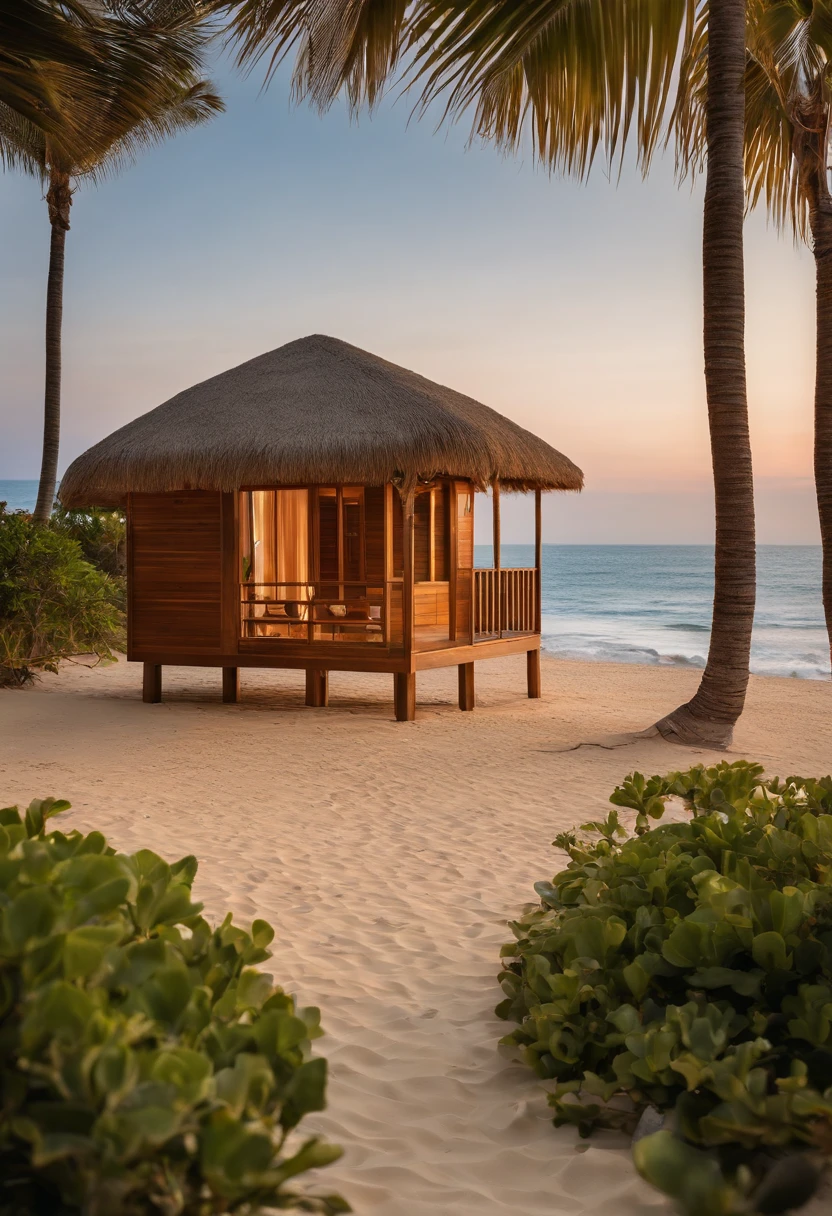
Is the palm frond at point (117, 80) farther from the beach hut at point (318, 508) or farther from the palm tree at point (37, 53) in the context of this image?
the beach hut at point (318, 508)

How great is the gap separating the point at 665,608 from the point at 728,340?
123ft

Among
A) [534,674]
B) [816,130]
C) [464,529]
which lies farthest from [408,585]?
[816,130]

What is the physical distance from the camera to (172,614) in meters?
11.4

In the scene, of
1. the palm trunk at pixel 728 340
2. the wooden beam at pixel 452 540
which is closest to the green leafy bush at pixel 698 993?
the palm trunk at pixel 728 340

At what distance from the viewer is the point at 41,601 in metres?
12.8

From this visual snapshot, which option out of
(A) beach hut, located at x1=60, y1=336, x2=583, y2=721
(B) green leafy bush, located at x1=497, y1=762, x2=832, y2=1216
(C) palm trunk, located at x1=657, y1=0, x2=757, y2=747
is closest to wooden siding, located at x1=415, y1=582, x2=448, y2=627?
(A) beach hut, located at x1=60, y1=336, x2=583, y2=721

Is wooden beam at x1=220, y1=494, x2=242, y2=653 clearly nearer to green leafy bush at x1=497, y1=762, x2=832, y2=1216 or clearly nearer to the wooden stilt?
the wooden stilt

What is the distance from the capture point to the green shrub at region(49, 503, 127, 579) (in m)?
17.6

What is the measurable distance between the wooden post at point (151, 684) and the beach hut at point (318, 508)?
24mm

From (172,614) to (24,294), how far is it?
2651 centimetres

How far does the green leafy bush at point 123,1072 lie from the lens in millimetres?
1275

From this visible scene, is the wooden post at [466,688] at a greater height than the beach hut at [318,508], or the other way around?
the beach hut at [318,508]

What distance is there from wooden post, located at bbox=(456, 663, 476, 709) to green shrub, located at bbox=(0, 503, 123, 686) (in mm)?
4446

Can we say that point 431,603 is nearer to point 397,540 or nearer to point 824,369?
point 397,540
